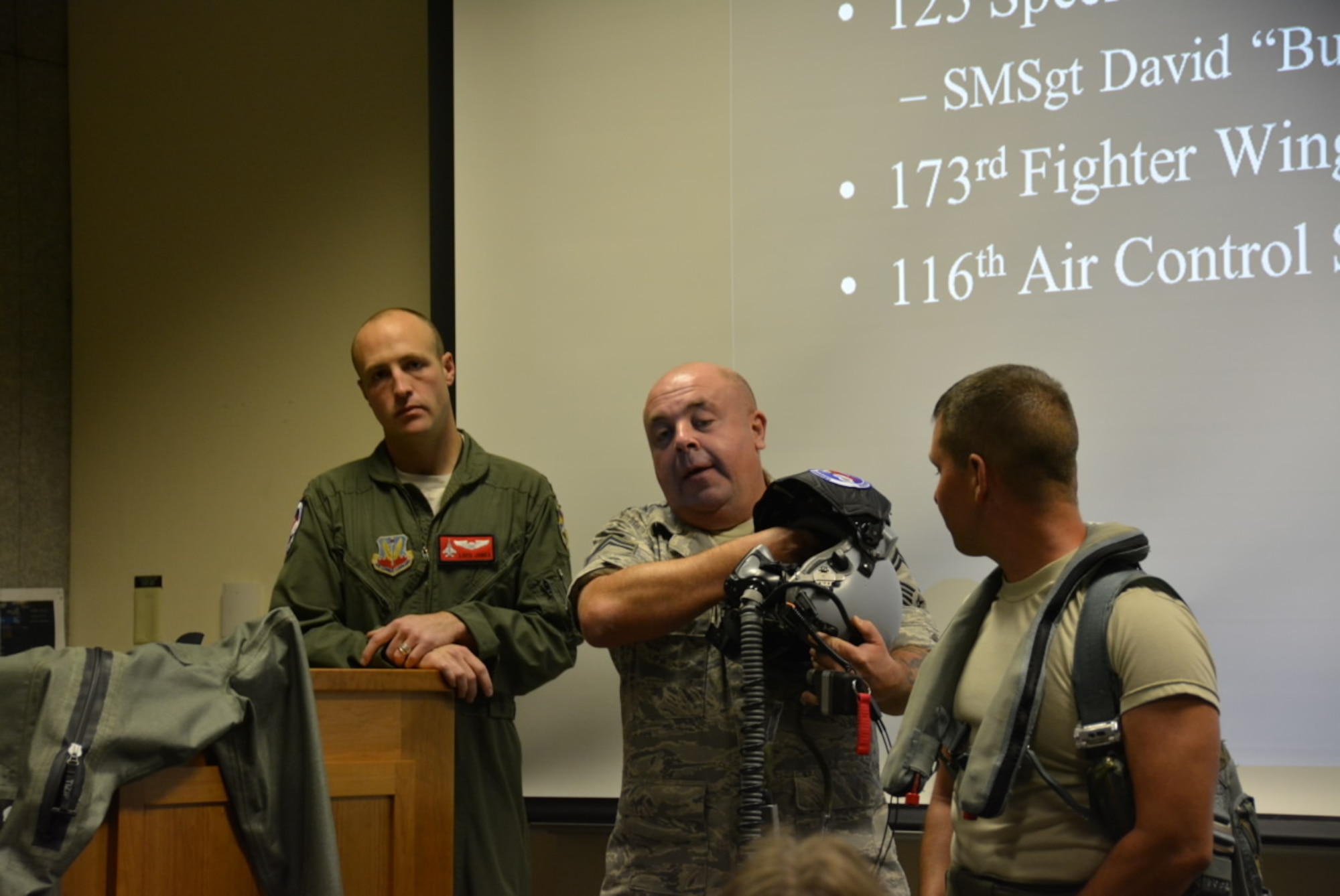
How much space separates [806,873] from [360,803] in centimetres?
109

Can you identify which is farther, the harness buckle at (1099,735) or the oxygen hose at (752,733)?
the oxygen hose at (752,733)

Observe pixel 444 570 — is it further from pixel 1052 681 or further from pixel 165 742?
pixel 1052 681

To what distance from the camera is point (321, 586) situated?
95.9 inches

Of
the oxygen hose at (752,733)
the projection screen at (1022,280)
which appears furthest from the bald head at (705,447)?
the projection screen at (1022,280)

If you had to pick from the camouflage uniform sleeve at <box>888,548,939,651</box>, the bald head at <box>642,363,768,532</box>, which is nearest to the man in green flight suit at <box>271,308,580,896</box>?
the bald head at <box>642,363,768,532</box>

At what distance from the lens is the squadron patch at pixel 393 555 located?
248 centimetres

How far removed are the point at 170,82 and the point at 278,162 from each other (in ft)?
1.40

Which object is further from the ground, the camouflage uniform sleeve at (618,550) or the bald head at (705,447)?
the bald head at (705,447)

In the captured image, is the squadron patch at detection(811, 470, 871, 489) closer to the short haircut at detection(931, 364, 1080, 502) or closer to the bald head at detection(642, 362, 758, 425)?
the short haircut at detection(931, 364, 1080, 502)

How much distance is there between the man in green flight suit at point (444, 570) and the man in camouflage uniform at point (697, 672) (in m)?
0.26

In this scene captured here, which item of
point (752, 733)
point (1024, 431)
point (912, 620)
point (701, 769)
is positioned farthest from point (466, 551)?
point (1024, 431)

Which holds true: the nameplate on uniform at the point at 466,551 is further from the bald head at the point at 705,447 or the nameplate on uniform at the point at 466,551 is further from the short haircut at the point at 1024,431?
the short haircut at the point at 1024,431

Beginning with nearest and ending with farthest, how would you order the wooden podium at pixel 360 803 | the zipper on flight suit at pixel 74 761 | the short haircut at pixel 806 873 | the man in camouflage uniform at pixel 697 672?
the short haircut at pixel 806 873 < the zipper on flight suit at pixel 74 761 < the wooden podium at pixel 360 803 < the man in camouflage uniform at pixel 697 672

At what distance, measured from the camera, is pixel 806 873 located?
89cm
